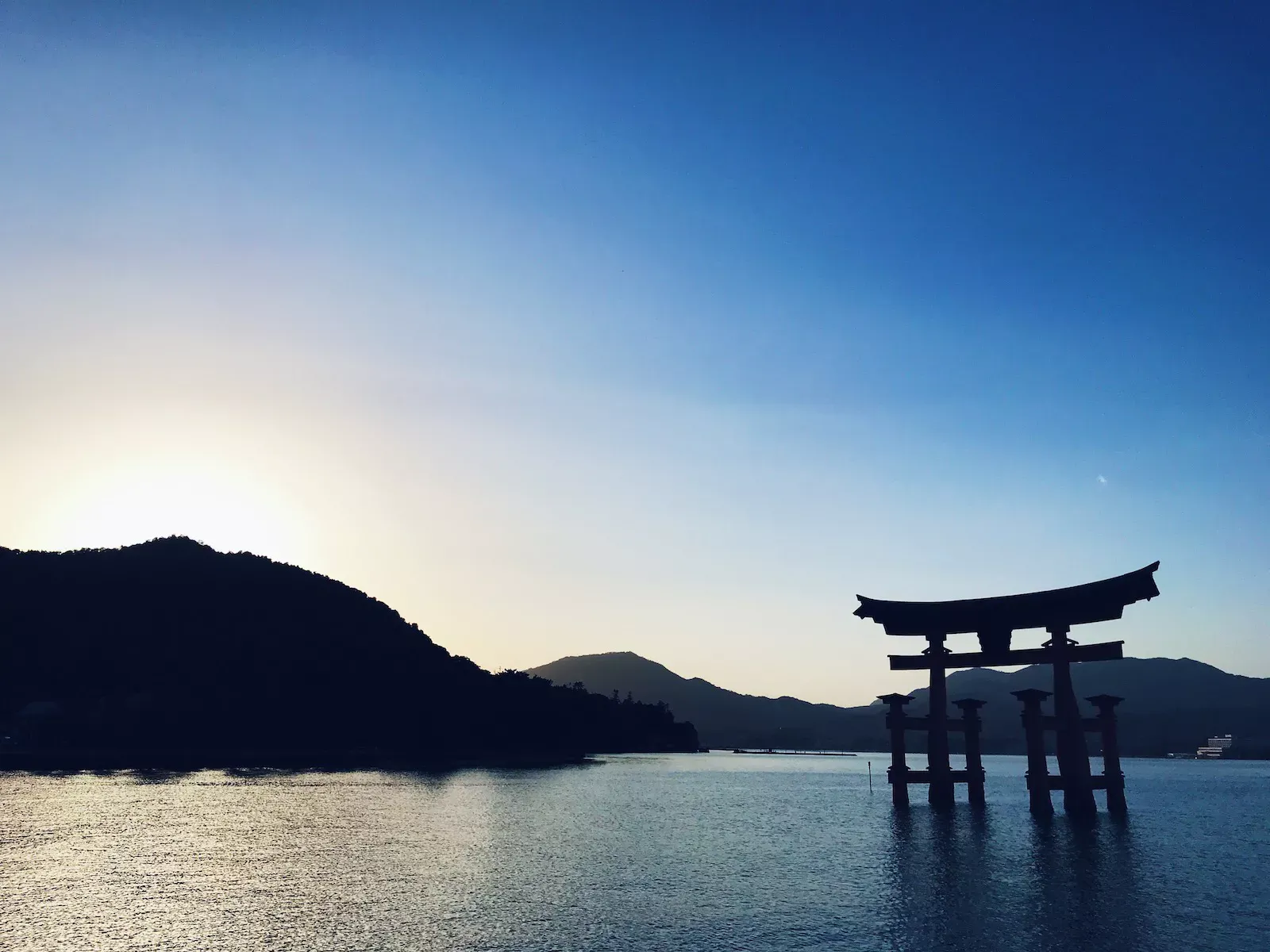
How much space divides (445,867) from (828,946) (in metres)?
14.7

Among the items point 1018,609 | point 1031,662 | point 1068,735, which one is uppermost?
point 1018,609

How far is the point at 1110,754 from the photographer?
125ft

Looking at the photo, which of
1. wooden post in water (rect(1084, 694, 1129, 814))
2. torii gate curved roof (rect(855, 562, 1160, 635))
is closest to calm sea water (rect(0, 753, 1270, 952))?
wooden post in water (rect(1084, 694, 1129, 814))

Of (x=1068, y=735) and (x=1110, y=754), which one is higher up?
(x=1068, y=735)

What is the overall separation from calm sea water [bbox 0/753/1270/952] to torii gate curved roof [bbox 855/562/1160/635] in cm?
845

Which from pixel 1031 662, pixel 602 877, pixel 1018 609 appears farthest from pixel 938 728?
pixel 602 877

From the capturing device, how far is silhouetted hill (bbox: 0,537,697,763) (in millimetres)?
98500

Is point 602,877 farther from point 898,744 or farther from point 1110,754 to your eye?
point 1110,754

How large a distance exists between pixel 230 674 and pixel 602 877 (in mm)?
103934

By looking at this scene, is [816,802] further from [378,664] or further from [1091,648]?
[378,664]

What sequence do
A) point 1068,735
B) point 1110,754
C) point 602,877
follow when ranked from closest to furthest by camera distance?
1. point 602,877
2. point 1068,735
3. point 1110,754

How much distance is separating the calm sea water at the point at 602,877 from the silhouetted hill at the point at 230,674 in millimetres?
50250

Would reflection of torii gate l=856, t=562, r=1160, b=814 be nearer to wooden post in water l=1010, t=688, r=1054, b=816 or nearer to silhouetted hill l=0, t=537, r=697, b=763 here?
wooden post in water l=1010, t=688, r=1054, b=816

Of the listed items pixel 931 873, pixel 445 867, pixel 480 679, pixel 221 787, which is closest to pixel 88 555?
pixel 480 679
